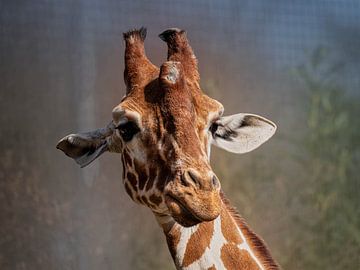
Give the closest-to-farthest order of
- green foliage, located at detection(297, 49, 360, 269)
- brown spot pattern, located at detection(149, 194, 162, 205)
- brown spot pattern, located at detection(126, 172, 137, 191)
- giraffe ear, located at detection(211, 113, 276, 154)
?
brown spot pattern, located at detection(149, 194, 162, 205), brown spot pattern, located at detection(126, 172, 137, 191), giraffe ear, located at detection(211, 113, 276, 154), green foliage, located at detection(297, 49, 360, 269)

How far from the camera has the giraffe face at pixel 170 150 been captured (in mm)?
1789

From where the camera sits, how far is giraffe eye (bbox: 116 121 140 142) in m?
2.05

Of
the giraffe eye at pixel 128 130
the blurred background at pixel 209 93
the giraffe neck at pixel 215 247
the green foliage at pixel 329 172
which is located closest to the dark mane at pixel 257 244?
the giraffe neck at pixel 215 247

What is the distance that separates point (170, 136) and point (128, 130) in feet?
0.67

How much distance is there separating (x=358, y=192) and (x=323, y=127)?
0.49 m

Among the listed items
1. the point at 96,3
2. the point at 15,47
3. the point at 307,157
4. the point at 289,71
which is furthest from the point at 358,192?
the point at 15,47

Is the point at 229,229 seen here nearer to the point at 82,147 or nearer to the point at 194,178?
the point at 194,178

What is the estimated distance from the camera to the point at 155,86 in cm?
209

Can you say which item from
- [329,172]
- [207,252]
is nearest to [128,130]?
[207,252]

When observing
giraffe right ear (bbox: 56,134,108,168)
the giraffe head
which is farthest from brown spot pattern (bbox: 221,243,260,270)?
giraffe right ear (bbox: 56,134,108,168)

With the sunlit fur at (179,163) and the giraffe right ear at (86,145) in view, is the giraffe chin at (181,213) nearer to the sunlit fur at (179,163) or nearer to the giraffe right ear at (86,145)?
the sunlit fur at (179,163)

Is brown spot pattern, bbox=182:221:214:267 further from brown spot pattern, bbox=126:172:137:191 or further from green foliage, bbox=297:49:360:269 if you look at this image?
green foliage, bbox=297:49:360:269

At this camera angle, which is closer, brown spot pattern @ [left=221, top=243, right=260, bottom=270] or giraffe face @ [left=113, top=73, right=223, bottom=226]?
giraffe face @ [left=113, top=73, right=223, bottom=226]

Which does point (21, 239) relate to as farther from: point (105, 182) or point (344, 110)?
point (344, 110)
